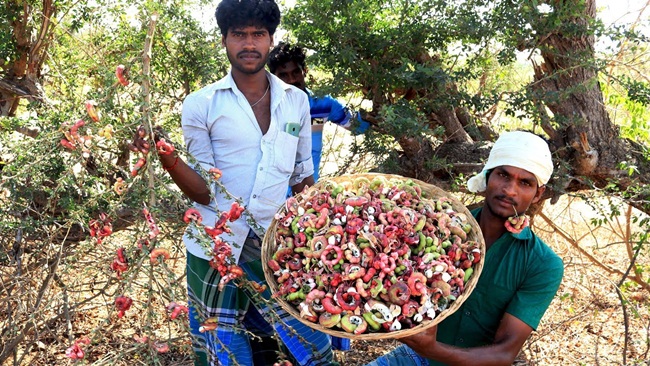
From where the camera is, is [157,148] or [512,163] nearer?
[157,148]

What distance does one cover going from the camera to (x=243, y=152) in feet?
7.86

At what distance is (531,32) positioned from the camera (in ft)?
11.1

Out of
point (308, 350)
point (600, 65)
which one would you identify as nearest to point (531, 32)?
point (600, 65)

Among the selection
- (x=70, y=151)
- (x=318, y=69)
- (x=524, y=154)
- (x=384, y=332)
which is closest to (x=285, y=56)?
(x=318, y=69)

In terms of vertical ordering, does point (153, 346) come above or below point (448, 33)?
below

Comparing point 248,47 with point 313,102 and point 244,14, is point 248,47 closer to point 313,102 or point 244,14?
point 244,14

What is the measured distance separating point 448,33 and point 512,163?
1.35 meters

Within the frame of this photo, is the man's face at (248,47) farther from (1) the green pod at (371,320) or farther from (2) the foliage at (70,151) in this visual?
(1) the green pod at (371,320)

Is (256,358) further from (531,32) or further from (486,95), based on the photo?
(531,32)

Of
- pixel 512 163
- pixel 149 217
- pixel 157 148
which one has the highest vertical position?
pixel 512 163

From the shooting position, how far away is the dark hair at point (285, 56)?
326cm

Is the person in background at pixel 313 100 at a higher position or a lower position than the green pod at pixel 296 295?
higher

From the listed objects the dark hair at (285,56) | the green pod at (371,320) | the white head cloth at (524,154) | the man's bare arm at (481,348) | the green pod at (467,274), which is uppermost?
the dark hair at (285,56)

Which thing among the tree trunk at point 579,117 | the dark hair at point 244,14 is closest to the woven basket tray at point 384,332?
the dark hair at point 244,14
